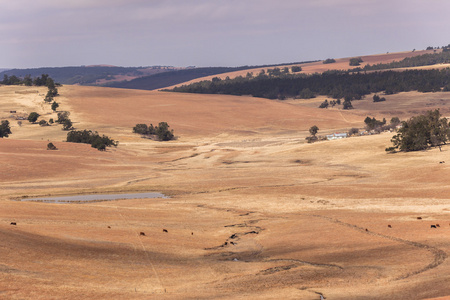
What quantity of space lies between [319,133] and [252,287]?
96031 millimetres

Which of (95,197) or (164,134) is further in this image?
(164,134)

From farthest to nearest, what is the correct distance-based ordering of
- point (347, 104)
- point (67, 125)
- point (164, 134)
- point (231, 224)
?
point (347, 104) < point (67, 125) < point (164, 134) < point (231, 224)

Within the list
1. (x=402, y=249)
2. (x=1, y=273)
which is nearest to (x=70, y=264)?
(x=1, y=273)

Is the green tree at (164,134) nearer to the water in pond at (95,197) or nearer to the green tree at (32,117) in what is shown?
the green tree at (32,117)

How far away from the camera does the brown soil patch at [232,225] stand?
64.3 ft

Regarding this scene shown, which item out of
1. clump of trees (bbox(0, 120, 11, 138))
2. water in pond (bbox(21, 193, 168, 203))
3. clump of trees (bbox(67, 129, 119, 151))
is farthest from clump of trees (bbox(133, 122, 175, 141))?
water in pond (bbox(21, 193, 168, 203))

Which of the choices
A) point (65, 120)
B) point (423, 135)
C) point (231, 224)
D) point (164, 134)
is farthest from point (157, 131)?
point (231, 224)

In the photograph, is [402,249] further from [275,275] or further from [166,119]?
[166,119]

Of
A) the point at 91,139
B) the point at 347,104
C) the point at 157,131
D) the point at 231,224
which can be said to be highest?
the point at 231,224

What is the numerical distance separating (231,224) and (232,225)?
1.04 ft

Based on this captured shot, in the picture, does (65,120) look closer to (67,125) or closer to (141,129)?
(67,125)

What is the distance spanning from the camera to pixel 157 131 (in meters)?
108

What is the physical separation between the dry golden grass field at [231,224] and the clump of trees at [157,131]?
981 inches

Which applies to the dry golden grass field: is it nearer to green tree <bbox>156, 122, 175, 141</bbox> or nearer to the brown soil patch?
the brown soil patch
